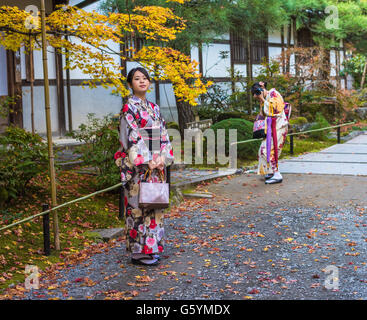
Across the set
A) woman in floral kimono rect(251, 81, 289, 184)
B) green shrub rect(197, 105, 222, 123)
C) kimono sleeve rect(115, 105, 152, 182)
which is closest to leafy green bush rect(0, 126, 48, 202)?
kimono sleeve rect(115, 105, 152, 182)

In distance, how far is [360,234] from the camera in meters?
6.66

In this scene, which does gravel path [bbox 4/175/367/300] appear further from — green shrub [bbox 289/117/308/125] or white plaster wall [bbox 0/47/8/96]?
green shrub [bbox 289/117/308/125]

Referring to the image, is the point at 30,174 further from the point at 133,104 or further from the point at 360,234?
the point at 360,234

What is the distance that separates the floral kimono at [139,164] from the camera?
18.7 feet

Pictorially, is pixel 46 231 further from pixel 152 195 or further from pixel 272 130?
pixel 272 130

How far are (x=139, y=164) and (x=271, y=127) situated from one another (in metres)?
4.85

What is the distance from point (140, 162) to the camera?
5668mm

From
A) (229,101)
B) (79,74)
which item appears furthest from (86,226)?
(229,101)

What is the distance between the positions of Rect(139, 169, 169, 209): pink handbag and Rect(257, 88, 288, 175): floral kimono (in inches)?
185

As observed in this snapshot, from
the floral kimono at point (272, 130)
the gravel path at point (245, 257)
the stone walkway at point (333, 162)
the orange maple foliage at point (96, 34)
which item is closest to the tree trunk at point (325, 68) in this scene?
the stone walkway at point (333, 162)

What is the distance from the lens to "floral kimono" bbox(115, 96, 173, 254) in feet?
18.7

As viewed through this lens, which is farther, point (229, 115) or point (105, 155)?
point (229, 115)

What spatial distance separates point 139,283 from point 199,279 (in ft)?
1.91

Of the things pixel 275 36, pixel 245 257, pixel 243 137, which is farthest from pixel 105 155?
pixel 275 36
